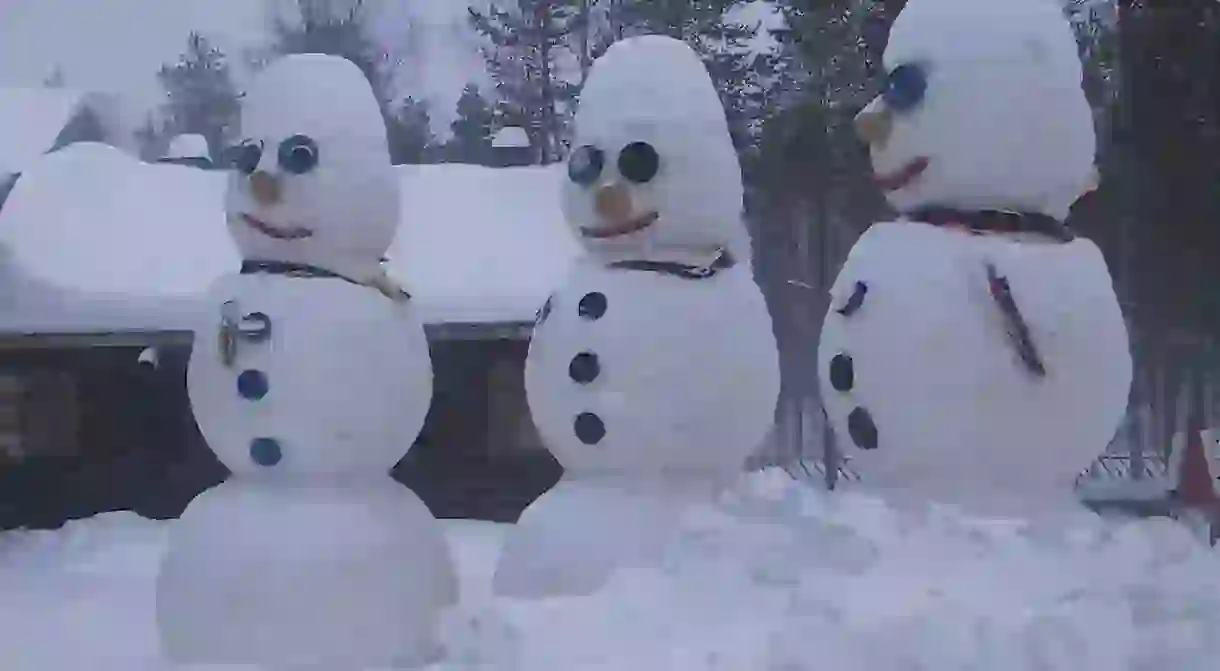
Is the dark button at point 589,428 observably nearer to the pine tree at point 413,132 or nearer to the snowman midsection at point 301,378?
the snowman midsection at point 301,378

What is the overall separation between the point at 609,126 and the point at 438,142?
18769 mm

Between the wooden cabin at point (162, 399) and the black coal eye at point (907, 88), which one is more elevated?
the black coal eye at point (907, 88)

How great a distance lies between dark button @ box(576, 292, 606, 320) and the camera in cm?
707

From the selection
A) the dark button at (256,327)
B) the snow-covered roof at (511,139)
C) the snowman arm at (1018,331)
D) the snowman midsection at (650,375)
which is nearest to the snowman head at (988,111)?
the snowman arm at (1018,331)

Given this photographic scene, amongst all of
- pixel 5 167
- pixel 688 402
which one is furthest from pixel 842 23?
pixel 688 402

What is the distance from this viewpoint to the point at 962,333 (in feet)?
18.4

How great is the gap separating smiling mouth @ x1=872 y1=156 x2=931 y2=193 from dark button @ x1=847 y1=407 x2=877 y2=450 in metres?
0.98

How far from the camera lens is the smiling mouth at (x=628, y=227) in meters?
7.08

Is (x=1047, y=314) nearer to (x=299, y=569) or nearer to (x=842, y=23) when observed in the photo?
(x=299, y=569)

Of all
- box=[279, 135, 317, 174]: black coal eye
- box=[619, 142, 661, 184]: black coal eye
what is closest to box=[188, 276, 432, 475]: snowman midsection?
box=[279, 135, 317, 174]: black coal eye

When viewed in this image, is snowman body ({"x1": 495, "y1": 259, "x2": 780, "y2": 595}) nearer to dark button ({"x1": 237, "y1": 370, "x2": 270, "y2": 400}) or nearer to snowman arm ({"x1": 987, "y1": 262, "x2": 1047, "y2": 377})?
dark button ({"x1": 237, "y1": 370, "x2": 270, "y2": 400})

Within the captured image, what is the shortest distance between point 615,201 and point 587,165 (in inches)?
10.1

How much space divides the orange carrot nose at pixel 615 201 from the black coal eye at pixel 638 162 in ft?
0.28

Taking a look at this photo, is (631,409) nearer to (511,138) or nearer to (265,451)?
(265,451)
